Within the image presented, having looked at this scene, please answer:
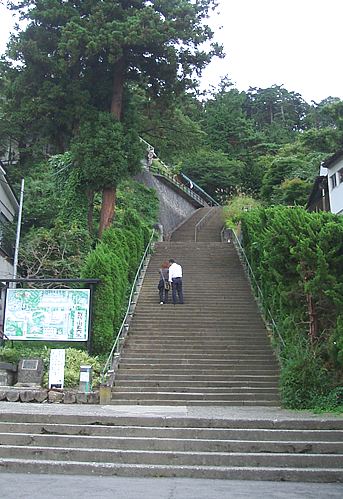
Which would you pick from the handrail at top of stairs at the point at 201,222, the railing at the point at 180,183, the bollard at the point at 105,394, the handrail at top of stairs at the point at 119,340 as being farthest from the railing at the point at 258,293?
the railing at the point at 180,183

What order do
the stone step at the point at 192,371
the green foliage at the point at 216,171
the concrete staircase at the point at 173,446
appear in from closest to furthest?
the concrete staircase at the point at 173,446 < the stone step at the point at 192,371 < the green foliage at the point at 216,171

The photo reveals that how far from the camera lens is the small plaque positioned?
13.5 meters

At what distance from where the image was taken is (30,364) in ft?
44.6

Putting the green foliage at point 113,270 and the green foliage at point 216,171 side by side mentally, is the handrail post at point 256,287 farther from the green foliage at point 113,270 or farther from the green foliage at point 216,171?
the green foliage at point 216,171

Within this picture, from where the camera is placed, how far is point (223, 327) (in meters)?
17.3

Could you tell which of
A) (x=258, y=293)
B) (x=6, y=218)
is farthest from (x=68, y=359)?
(x=6, y=218)

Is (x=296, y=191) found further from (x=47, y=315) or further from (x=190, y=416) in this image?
(x=190, y=416)

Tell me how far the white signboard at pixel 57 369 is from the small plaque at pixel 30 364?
0.64 metres

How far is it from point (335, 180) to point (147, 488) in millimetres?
22874

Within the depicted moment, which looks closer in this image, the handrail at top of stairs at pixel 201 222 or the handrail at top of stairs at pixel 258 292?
the handrail at top of stairs at pixel 258 292

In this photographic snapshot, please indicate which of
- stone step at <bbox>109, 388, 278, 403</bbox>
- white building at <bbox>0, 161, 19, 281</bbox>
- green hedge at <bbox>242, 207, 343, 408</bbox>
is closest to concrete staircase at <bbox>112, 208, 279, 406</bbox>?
stone step at <bbox>109, 388, 278, 403</bbox>

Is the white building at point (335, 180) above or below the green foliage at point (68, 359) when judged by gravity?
above

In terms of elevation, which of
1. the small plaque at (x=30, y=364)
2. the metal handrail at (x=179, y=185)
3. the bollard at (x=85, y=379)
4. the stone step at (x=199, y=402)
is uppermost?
the metal handrail at (x=179, y=185)

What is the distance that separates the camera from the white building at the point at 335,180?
84.1 ft
